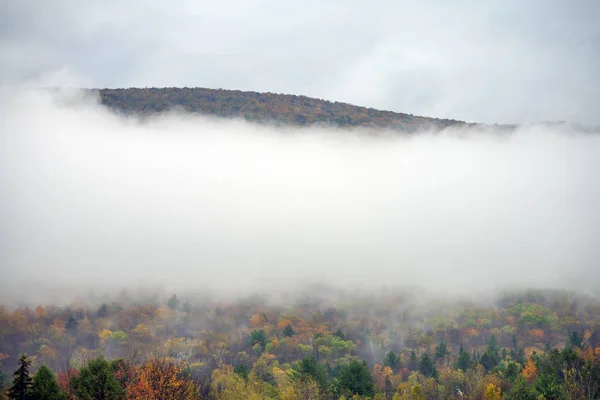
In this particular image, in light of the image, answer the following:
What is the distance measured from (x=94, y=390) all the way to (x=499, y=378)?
7608cm

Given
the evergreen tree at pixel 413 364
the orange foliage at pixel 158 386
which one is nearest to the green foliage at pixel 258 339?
the evergreen tree at pixel 413 364

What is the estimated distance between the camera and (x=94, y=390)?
78.4m

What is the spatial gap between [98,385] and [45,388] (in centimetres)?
695

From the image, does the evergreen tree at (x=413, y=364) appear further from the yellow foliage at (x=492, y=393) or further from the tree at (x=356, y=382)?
the tree at (x=356, y=382)

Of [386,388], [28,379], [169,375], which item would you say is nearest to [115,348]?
[386,388]

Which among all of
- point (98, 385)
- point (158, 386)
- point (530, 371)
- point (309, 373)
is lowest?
point (530, 371)

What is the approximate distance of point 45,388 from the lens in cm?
7369

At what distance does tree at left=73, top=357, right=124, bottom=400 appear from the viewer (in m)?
78.0

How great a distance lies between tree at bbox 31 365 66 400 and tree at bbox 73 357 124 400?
3778mm

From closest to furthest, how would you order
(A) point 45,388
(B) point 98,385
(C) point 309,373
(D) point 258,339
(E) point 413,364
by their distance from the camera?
(A) point 45,388 < (B) point 98,385 < (C) point 309,373 < (E) point 413,364 < (D) point 258,339

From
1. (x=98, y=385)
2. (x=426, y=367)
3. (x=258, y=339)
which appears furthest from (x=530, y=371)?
(x=98, y=385)

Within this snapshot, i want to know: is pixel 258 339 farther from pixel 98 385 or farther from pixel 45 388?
pixel 45 388

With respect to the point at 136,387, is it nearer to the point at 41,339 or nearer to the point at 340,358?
the point at 340,358

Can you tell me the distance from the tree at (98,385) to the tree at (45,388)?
3778 millimetres
